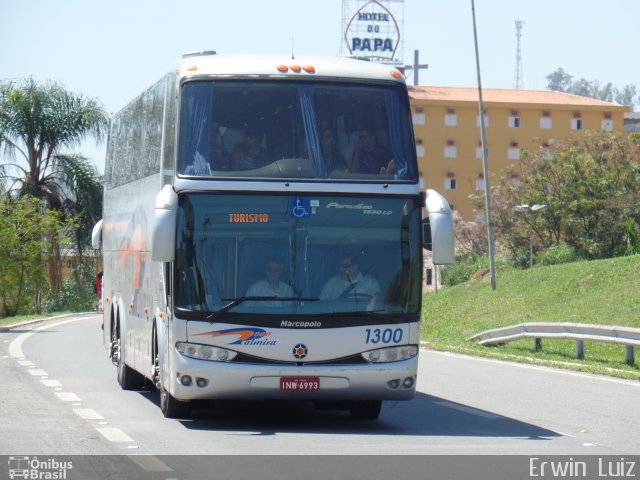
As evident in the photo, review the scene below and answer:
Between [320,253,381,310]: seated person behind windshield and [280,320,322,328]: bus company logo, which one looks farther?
→ [320,253,381,310]: seated person behind windshield

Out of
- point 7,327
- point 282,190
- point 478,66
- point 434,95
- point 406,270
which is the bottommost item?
point 7,327

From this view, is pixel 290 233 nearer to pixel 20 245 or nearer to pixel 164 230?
pixel 164 230

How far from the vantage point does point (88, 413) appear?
44.7 feet

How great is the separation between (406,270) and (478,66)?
95.2 ft

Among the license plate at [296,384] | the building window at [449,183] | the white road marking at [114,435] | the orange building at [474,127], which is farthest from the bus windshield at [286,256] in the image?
the building window at [449,183]

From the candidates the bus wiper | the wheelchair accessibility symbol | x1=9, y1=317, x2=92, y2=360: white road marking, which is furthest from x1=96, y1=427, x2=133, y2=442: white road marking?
x1=9, y1=317, x2=92, y2=360: white road marking

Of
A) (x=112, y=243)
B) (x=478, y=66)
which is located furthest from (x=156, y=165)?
(x=478, y=66)

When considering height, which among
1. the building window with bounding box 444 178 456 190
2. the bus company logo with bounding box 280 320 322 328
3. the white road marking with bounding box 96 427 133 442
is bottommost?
the white road marking with bounding box 96 427 133 442

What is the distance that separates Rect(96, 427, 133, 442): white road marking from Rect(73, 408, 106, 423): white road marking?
98 cm

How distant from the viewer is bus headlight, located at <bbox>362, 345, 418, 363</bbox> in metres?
12.7

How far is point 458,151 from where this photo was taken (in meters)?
118

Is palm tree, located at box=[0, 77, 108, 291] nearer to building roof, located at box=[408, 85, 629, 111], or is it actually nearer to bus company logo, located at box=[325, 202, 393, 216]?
bus company logo, located at box=[325, 202, 393, 216]

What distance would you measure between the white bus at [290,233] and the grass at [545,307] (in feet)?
32.3

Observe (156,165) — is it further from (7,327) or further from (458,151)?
(458,151)
